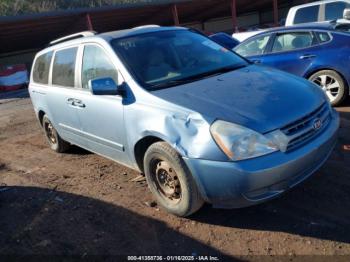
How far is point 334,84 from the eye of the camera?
22.8 ft

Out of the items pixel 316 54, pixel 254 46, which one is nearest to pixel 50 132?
pixel 254 46

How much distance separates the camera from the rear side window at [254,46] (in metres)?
8.01

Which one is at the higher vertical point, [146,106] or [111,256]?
[146,106]

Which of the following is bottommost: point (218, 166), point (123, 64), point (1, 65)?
point (1, 65)

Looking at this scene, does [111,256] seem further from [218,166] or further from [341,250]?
[341,250]

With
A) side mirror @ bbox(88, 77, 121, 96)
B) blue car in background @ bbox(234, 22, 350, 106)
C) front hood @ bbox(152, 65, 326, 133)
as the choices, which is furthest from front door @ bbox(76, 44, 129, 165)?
blue car in background @ bbox(234, 22, 350, 106)

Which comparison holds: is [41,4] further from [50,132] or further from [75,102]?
[75,102]

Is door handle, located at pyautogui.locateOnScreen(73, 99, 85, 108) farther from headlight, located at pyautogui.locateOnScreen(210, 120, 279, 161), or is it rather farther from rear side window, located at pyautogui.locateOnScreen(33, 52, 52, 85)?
headlight, located at pyautogui.locateOnScreen(210, 120, 279, 161)

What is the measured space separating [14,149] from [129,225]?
442cm

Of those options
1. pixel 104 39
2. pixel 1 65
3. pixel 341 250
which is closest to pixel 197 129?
pixel 341 250

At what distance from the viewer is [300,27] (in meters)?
7.52

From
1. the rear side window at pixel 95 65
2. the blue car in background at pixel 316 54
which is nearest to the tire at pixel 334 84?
the blue car in background at pixel 316 54

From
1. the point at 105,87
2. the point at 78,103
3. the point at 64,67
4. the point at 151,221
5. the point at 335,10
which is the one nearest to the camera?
the point at 151,221

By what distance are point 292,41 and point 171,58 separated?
3687mm
